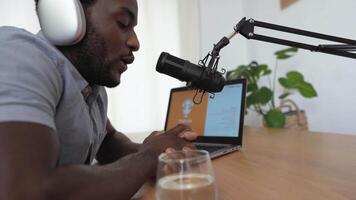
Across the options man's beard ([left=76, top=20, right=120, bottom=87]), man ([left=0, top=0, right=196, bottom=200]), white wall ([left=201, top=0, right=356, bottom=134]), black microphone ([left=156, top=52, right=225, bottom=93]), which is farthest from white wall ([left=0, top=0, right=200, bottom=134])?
black microphone ([left=156, top=52, right=225, bottom=93])

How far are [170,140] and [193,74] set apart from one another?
0.26 metres

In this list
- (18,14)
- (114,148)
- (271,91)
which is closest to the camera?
(114,148)

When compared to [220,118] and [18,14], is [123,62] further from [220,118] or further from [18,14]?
[18,14]

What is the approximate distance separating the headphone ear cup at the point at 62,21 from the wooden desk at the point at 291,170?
0.36 metres

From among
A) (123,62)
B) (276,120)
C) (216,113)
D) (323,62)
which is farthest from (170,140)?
(323,62)

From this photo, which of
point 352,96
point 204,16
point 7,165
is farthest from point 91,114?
point 204,16

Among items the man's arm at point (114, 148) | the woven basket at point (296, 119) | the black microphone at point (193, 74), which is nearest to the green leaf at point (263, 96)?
the woven basket at point (296, 119)

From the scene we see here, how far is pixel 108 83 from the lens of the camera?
A: 824 millimetres

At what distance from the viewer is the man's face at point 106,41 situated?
0.75m

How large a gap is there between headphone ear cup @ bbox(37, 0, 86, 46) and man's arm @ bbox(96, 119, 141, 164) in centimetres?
39

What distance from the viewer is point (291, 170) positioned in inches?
26.2

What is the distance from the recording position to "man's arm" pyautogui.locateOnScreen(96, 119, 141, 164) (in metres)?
0.96

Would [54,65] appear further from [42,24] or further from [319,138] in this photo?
[319,138]

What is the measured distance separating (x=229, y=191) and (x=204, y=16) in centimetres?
196
